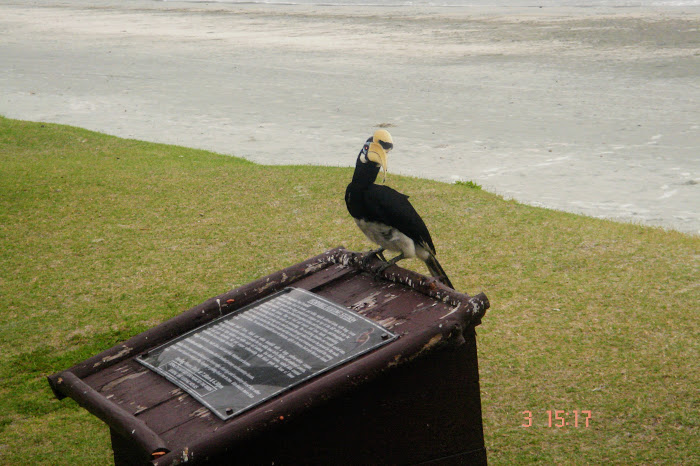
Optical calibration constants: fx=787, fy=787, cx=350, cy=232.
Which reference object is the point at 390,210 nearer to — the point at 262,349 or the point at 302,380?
the point at 262,349

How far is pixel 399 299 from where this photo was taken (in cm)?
282

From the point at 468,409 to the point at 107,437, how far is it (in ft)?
5.73

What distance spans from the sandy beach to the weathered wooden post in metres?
3.91

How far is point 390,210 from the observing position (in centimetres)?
311

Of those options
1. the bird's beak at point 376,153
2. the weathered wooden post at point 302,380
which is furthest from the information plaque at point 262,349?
the bird's beak at point 376,153

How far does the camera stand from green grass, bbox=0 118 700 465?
3.55 m

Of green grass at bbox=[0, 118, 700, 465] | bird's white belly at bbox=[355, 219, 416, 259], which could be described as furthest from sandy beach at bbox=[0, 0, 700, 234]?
bird's white belly at bbox=[355, 219, 416, 259]

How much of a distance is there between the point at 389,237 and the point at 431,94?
27.8ft

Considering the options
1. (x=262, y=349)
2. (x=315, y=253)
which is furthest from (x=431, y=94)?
(x=262, y=349)
